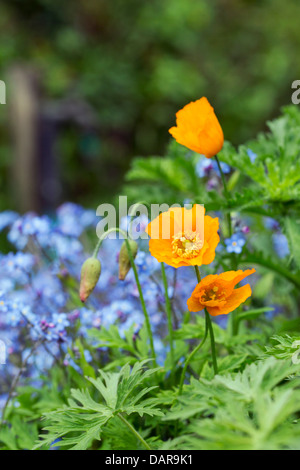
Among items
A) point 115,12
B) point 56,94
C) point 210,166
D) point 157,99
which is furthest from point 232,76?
point 210,166

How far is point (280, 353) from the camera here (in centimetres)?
86

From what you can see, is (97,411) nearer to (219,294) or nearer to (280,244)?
(219,294)

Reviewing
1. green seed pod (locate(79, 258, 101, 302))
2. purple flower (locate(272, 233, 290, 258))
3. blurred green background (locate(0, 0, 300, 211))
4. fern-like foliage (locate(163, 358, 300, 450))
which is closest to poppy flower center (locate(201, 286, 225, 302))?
fern-like foliage (locate(163, 358, 300, 450))

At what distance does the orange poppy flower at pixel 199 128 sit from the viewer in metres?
0.94

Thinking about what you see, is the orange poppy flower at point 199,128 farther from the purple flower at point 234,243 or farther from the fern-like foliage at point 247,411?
the fern-like foliage at point 247,411

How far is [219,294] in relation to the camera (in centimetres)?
87

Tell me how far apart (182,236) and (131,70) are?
3.78 meters

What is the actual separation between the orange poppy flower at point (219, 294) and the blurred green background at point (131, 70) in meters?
3.39

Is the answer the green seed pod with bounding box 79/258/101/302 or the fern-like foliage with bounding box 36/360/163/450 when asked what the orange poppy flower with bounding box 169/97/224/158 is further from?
the fern-like foliage with bounding box 36/360/163/450

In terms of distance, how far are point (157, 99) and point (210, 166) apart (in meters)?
3.10

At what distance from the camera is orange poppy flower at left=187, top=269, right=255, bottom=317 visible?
83cm

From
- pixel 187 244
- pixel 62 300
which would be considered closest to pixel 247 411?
pixel 187 244
